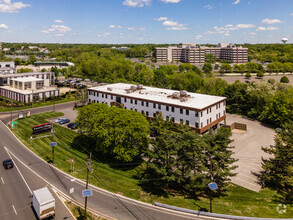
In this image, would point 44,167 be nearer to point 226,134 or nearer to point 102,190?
point 102,190

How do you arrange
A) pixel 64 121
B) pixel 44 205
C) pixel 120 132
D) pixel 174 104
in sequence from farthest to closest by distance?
pixel 64 121 → pixel 174 104 → pixel 120 132 → pixel 44 205

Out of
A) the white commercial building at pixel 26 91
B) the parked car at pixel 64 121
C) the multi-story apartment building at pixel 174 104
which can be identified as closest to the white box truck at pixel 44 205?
the multi-story apartment building at pixel 174 104

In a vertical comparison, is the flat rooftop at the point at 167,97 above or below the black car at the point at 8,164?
above

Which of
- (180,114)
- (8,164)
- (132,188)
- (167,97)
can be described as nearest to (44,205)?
(132,188)

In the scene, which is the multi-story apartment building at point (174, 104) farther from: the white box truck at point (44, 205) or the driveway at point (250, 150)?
the white box truck at point (44, 205)

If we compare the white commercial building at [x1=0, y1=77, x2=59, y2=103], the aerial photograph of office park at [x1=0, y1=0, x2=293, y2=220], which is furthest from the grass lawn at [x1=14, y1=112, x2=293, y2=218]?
the white commercial building at [x1=0, y1=77, x2=59, y2=103]

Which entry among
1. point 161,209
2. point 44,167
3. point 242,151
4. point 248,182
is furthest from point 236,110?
point 44,167

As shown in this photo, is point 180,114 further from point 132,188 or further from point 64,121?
point 64,121
